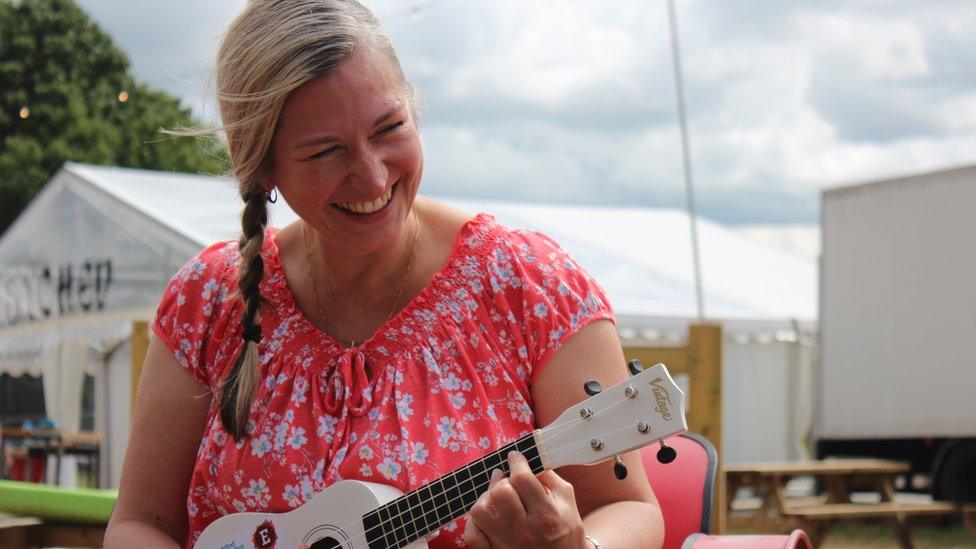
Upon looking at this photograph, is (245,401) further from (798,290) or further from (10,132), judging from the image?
(10,132)

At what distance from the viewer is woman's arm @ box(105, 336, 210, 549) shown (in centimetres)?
218

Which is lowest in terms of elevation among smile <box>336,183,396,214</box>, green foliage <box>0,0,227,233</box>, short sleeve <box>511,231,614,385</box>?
short sleeve <box>511,231,614,385</box>

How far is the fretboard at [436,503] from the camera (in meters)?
1.79

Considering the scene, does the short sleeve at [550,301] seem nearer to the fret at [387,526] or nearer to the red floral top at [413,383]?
the red floral top at [413,383]

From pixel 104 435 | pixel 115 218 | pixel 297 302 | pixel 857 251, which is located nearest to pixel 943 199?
pixel 857 251

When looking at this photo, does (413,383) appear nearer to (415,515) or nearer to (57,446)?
(415,515)

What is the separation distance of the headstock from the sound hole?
427mm

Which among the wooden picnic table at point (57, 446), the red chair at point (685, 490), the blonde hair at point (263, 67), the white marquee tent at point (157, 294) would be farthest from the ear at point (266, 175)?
the wooden picnic table at point (57, 446)

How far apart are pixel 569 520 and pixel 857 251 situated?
32.5 ft

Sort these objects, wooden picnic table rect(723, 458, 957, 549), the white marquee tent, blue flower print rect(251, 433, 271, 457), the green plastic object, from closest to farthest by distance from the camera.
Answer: blue flower print rect(251, 433, 271, 457), the green plastic object, wooden picnic table rect(723, 458, 957, 549), the white marquee tent

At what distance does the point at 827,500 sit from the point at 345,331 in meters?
8.71

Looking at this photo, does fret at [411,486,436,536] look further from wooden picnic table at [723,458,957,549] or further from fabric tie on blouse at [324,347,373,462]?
wooden picnic table at [723,458,957,549]

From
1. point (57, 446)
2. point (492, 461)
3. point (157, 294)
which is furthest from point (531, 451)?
point (57, 446)

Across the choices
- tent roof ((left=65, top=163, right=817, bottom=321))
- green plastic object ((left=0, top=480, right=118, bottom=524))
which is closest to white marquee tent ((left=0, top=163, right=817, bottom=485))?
tent roof ((left=65, top=163, right=817, bottom=321))
